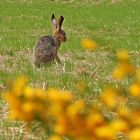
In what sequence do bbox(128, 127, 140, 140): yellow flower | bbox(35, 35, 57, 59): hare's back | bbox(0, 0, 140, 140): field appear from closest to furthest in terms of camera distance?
1. bbox(128, 127, 140, 140): yellow flower
2. bbox(0, 0, 140, 140): field
3. bbox(35, 35, 57, 59): hare's back

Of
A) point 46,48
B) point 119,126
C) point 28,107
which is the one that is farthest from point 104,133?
point 46,48

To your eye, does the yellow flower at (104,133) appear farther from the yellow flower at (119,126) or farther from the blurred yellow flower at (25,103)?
the blurred yellow flower at (25,103)

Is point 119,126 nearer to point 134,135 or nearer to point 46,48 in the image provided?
point 134,135

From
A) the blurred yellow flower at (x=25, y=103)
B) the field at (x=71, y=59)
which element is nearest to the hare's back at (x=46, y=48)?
the field at (x=71, y=59)

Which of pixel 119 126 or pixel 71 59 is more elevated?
pixel 119 126

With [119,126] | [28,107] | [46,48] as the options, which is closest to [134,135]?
[119,126]

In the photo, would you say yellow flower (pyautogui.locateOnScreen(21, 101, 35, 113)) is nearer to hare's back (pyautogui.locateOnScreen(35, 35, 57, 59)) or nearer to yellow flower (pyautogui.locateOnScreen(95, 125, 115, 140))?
yellow flower (pyautogui.locateOnScreen(95, 125, 115, 140))

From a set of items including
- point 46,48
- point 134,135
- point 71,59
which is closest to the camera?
point 134,135

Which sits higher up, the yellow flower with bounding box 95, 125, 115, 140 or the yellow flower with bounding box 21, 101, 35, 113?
the yellow flower with bounding box 21, 101, 35, 113

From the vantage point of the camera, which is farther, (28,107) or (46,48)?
(46,48)

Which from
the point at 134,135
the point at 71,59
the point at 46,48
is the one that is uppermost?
the point at 134,135

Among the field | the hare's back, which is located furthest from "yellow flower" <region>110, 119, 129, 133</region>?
the hare's back

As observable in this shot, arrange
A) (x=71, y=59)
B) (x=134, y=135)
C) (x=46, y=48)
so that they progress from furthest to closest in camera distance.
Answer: (x=71, y=59)
(x=46, y=48)
(x=134, y=135)

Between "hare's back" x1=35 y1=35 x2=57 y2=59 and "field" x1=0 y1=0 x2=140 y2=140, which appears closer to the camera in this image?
"field" x1=0 y1=0 x2=140 y2=140
